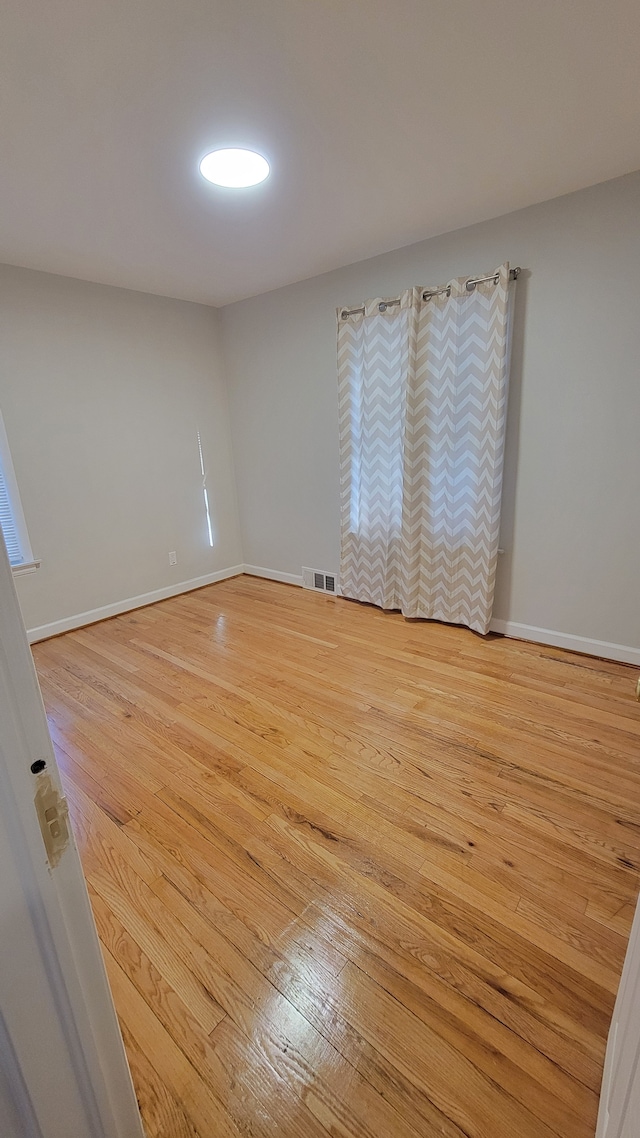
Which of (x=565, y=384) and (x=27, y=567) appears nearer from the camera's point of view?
(x=565, y=384)

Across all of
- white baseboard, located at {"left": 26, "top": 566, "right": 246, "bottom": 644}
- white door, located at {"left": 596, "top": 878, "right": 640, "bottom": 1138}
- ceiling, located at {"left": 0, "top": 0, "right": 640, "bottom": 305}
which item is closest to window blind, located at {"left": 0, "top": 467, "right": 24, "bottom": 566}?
white baseboard, located at {"left": 26, "top": 566, "right": 246, "bottom": 644}

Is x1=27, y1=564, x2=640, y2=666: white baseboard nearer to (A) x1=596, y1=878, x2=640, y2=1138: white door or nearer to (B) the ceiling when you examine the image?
(A) x1=596, y1=878, x2=640, y2=1138: white door

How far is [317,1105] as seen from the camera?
3.00ft

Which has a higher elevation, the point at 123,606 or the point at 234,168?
the point at 234,168

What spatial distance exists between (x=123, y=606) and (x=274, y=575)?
1.36 m

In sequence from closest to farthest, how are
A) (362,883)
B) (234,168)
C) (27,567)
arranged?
(362,883) → (234,168) → (27,567)

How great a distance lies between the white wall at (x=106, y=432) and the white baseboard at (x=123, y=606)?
0.16ft

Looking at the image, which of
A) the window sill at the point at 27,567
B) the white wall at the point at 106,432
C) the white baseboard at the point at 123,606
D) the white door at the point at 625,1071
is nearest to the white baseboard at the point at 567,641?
the white door at the point at 625,1071

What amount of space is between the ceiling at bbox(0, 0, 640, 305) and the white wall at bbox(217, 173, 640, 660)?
18 cm

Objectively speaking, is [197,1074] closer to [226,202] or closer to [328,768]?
[328,768]

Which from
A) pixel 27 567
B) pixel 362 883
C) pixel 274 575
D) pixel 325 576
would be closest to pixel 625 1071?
pixel 362 883

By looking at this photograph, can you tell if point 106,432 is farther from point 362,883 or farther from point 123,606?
point 362,883

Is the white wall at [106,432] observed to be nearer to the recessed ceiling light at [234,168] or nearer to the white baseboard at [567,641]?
the recessed ceiling light at [234,168]

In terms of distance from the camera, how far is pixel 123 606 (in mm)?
3648
